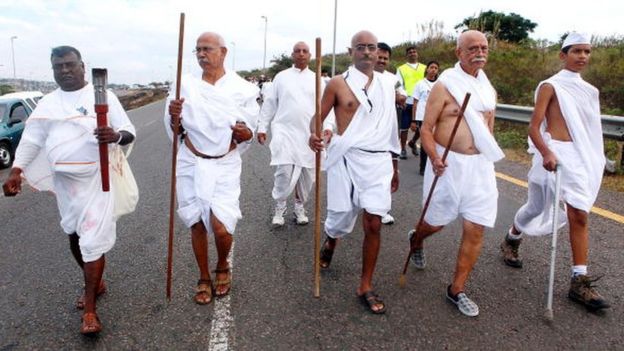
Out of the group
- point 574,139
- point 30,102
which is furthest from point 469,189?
point 30,102

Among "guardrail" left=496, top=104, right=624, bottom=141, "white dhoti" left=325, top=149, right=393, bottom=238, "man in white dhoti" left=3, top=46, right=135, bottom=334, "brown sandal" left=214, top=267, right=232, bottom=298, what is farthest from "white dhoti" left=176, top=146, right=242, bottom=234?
"guardrail" left=496, top=104, right=624, bottom=141

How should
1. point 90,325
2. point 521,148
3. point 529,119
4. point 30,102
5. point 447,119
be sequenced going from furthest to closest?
A: 1. point 30,102
2. point 521,148
3. point 529,119
4. point 447,119
5. point 90,325

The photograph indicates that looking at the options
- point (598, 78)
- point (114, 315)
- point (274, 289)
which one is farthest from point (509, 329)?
point (598, 78)

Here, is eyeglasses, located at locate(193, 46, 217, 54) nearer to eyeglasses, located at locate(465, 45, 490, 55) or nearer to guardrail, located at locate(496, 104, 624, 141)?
eyeglasses, located at locate(465, 45, 490, 55)

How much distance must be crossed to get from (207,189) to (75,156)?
910mm

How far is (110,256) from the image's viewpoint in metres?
4.49

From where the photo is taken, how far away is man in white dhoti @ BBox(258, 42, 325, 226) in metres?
5.32

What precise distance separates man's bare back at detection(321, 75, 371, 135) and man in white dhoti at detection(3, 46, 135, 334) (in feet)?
5.02

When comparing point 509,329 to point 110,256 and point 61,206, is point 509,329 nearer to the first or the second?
point 61,206

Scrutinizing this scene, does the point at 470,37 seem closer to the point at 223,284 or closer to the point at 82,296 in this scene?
the point at 223,284

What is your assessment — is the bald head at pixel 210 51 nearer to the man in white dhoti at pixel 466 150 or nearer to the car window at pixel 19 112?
the man in white dhoti at pixel 466 150

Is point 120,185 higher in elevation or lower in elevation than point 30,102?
lower

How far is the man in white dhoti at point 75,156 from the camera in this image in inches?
126

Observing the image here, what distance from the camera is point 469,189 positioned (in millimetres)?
3523
